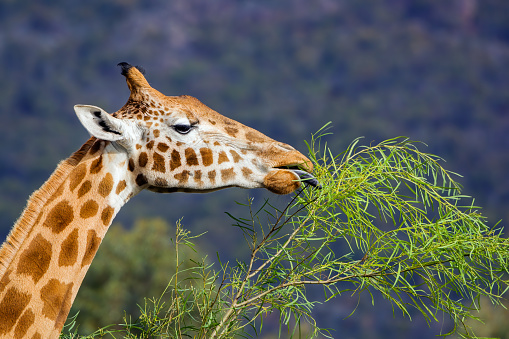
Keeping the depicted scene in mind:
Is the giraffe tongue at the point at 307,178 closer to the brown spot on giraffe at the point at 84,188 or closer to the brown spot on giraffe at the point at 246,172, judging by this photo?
the brown spot on giraffe at the point at 246,172

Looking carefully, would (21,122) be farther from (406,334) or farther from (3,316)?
(3,316)

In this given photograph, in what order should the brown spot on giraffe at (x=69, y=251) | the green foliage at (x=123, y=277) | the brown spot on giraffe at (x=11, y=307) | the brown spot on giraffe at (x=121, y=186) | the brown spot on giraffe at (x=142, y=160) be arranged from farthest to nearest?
the green foliage at (x=123, y=277)
the brown spot on giraffe at (x=142, y=160)
the brown spot on giraffe at (x=121, y=186)
the brown spot on giraffe at (x=69, y=251)
the brown spot on giraffe at (x=11, y=307)

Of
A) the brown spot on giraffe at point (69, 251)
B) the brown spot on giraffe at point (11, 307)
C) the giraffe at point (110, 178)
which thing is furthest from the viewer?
the brown spot on giraffe at point (69, 251)

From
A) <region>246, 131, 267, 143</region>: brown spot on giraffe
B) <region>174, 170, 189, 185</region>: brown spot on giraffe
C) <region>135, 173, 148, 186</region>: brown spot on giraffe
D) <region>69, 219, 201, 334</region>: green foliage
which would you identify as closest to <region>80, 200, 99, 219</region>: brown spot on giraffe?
<region>135, 173, 148, 186</region>: brown spot on giraffe

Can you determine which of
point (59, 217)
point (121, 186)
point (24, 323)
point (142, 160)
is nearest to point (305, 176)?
point (142, 160)

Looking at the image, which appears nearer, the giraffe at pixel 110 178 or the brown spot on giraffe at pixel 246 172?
the giraffe at pixel 110 178

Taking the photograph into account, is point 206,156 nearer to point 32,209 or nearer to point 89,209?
point 89,209

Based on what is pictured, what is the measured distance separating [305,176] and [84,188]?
1407 mm

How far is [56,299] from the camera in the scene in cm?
362

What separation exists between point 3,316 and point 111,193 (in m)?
0.94

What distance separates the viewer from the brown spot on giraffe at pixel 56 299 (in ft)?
11.8

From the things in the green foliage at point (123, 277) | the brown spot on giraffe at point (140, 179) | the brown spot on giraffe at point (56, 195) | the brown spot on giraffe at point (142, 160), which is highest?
the brown spot on giraffe at point (142, 160)

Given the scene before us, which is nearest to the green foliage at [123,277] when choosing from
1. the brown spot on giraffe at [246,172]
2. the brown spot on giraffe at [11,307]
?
the brown spot on giraffe at [246,172]

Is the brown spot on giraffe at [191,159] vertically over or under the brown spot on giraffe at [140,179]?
over
